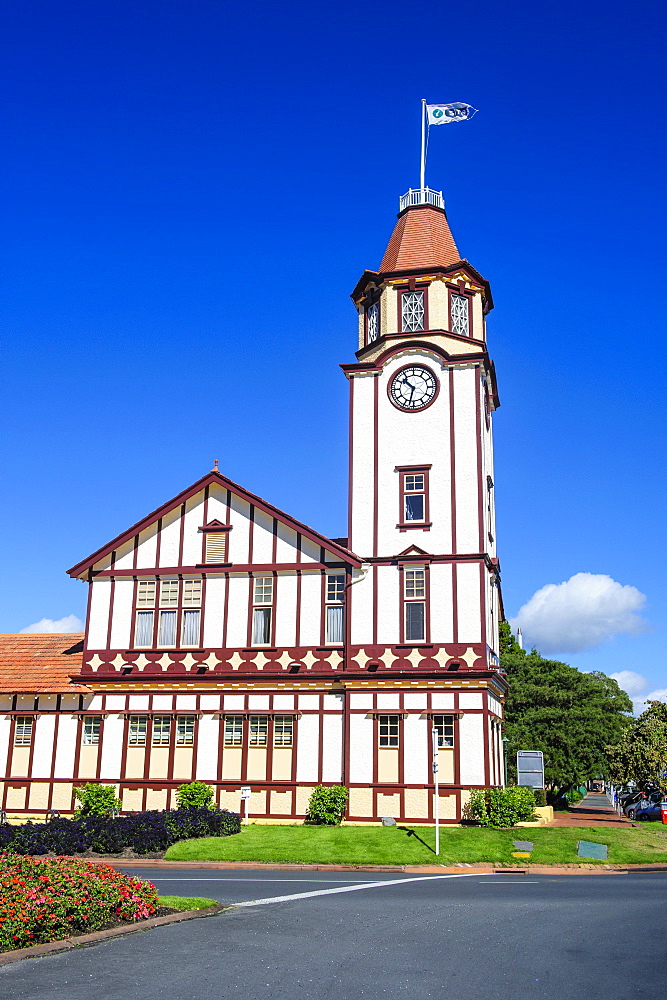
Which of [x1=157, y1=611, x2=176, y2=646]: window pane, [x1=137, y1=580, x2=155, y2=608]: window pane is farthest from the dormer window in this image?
[x1=157, y1=611, x2=176, y2=646]: window pane

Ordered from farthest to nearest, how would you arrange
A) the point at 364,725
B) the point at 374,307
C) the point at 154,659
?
1. the point at 374,307
2. the point at 154,659
3. the point at 364,725

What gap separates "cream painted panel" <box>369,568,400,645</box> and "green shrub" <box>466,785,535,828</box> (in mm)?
6150

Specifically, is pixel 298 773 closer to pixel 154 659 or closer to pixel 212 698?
pixel 212 698

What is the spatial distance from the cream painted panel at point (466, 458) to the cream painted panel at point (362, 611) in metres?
3.74

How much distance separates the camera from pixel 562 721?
56.2 meters

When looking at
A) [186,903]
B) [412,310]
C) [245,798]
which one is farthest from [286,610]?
[186,903]

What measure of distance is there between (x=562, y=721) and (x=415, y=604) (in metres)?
24.8

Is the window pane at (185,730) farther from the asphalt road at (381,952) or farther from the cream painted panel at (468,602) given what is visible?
the asphalt road at (381,952)

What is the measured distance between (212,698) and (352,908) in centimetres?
2022

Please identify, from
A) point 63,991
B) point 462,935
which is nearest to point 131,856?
point 462,935

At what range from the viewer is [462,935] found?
13.9 meters

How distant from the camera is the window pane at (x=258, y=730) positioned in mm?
35653

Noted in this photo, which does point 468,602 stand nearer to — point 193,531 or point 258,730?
point 258,730

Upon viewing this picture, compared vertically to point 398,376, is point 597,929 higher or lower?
lower
